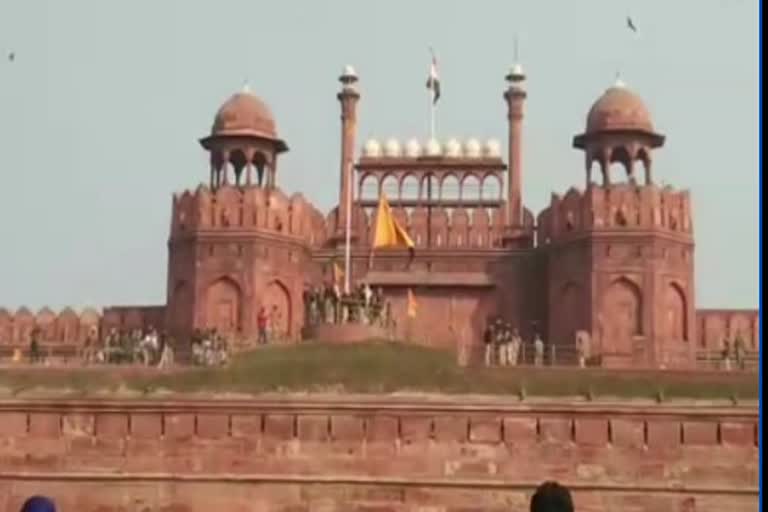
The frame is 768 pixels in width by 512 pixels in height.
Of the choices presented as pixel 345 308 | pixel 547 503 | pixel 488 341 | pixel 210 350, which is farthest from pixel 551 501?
pixel 488 341

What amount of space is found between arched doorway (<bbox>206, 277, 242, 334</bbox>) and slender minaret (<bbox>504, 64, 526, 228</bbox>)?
6124mm

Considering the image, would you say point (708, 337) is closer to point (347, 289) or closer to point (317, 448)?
point (347, 289)

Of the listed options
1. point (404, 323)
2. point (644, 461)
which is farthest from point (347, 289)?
point (644, 461)

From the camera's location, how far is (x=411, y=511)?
62.1 feet

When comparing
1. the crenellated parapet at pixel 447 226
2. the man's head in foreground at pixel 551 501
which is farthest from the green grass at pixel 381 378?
the man's head in foreground at pixel 551 501

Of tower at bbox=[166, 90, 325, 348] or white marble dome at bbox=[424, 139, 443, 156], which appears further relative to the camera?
white marble dome at bbox=[424, 139, 443, 156]

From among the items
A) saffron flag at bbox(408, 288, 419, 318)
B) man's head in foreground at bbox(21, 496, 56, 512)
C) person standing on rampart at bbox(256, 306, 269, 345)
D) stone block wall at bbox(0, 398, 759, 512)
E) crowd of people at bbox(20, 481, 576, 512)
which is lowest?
stone block wall at bbox(0, 398, 759, 512)

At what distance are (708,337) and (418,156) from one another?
7.54 metres

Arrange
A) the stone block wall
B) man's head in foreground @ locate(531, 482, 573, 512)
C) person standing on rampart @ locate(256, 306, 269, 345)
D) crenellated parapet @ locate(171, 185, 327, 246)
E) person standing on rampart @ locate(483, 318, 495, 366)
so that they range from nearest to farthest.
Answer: man's head in foreground @ locate(531, 482, 573, 512)
the stone block wall
person standing on rampart @ locate(483, 318, 495, 366)
person standing on rampart @ locate(256, 306, 269, 345)
crenellated parapet @ locate(171, 185, 327, 246)

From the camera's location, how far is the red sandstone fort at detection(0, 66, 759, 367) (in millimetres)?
25359

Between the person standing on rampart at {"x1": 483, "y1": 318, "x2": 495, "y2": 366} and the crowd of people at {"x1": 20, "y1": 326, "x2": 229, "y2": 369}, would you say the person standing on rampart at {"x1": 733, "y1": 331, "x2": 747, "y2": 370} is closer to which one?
the person standing on rampart at {"x1": 483, "y1": 318, "x2": 495, "y2": 366}

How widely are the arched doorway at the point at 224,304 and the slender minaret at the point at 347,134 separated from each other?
3.40 m

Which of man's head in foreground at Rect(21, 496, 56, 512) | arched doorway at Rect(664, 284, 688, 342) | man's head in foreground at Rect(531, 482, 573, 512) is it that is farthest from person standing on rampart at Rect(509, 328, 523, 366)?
man's head in foreground at Rect(21, 496, 56, 512)

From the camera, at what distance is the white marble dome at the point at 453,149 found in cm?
2978
